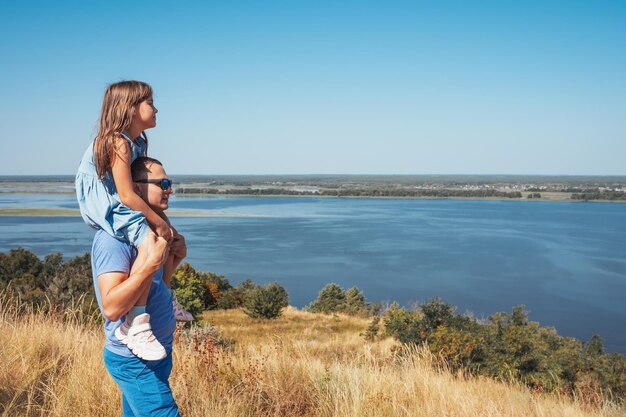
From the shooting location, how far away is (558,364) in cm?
1166

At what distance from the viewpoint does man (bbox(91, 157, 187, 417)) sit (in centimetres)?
141

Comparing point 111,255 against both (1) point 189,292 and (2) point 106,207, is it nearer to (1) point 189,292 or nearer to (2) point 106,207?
(2) point 106,207

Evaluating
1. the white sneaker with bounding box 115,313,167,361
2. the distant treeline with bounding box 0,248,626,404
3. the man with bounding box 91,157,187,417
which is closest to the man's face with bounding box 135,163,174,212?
the man with bounding box 91,157,187,417

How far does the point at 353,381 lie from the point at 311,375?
0.29 meters

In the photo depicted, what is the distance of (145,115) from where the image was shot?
1.60m

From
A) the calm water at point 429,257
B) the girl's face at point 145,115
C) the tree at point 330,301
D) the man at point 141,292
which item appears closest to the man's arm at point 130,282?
the man at point 141,292

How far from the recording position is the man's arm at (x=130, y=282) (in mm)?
1392

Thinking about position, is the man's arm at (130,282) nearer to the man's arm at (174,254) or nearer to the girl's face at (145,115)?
the man's arm at (174,254)

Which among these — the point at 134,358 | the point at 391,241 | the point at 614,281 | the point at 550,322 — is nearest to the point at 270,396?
the point at 134,358

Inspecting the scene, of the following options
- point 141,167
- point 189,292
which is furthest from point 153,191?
point 189,292

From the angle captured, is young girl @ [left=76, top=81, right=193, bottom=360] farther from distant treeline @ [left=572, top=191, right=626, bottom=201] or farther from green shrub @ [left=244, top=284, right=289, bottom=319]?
distant treeline @ [left=572, top=191, right=626, bottom=201]

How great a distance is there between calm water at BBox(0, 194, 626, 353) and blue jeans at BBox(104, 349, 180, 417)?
94.4ft

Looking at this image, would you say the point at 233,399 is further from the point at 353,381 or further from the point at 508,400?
the point at 508,400

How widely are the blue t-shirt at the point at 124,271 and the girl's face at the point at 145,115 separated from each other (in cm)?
36
